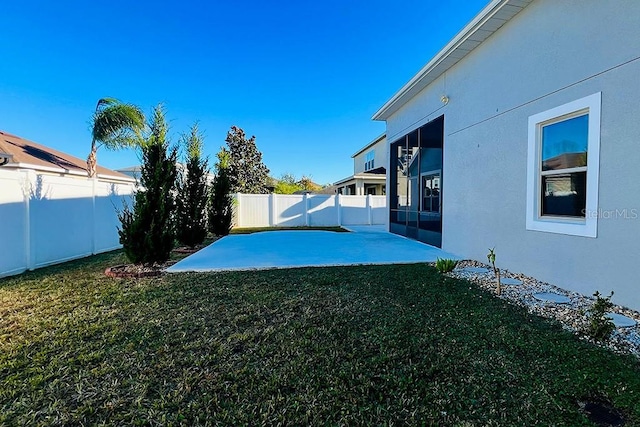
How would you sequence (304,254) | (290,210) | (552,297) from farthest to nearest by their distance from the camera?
(290,210) < (304,254) < (552,297)

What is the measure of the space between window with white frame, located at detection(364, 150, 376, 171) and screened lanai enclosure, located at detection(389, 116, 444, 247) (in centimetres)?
1463

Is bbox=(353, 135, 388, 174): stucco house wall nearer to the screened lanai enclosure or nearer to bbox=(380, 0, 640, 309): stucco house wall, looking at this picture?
the screened lanai enclosure

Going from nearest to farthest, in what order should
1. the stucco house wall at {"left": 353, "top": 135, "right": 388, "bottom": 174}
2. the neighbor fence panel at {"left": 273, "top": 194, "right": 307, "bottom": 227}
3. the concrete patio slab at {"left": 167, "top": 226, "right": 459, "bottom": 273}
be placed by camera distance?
the concrete patio slab at {"left": 167, "top": 226, "right": 459, "bottom": 273}, the neighbor fence panel at {"left": 273, "top": 194, "right": 307, "bottom": 227}, the stucco house wall at {"left": 353, "top": 135, "right": 388, "bottom": 174}

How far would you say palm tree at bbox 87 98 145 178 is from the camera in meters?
12.5

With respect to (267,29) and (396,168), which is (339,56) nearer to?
(267,29)

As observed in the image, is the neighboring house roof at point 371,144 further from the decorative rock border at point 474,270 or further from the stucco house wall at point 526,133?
the decorative rock border at point 474,270

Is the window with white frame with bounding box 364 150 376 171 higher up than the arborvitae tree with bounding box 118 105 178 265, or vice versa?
the window with white frame with bounding box 364 150 376 171

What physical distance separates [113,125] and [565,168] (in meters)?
14.8

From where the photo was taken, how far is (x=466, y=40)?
6.87 m

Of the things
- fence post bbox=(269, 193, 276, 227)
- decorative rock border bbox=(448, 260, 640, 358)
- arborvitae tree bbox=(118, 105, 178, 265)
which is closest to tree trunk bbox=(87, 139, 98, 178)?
arborvitae tree bbox=(118, 105, 178, 265)

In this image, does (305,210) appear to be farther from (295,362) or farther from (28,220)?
(295,362)

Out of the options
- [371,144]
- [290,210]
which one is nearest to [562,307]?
[290,210]

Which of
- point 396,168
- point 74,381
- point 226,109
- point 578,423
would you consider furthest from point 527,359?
point 226,109

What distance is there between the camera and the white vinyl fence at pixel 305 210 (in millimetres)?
17609
